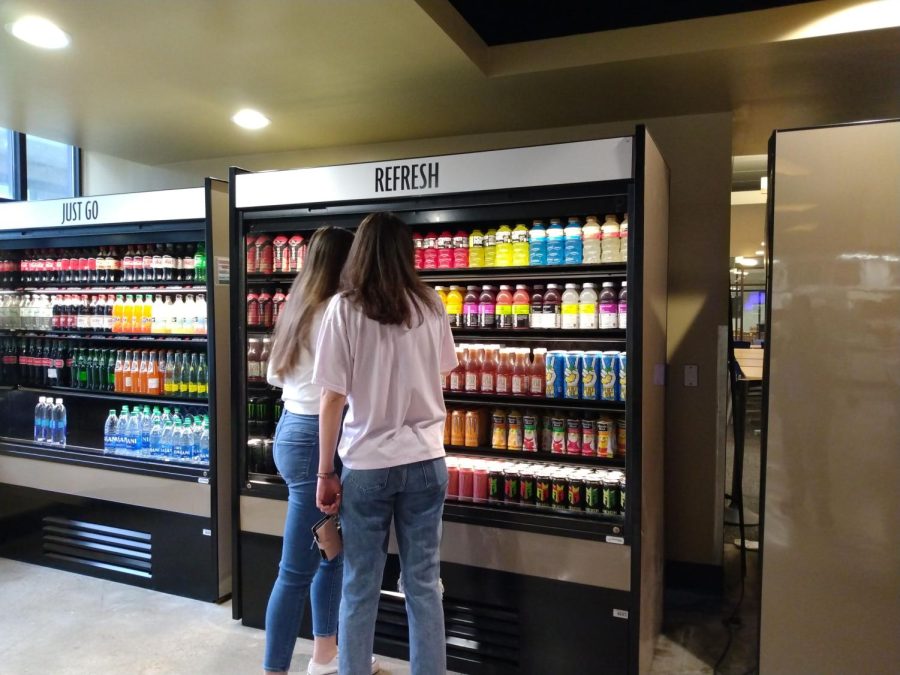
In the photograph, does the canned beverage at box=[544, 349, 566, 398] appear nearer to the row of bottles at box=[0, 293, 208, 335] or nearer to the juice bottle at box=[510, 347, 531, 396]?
the juice bottle at box=[510, 347, 531, 396]

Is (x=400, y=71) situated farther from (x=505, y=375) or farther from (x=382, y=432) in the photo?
(x=382, y=432)

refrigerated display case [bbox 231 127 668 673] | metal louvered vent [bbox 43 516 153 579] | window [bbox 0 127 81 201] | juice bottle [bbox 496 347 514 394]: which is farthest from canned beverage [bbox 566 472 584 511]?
window [bbox 0 127 81 201]

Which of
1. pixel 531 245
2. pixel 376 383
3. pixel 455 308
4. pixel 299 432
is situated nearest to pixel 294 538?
pixel 299 432

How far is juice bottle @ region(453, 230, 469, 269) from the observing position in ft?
10.2

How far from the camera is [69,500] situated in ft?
13.1

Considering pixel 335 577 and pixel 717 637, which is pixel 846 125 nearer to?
pixel 717 637

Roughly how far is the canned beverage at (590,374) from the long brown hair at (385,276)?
3.07ft

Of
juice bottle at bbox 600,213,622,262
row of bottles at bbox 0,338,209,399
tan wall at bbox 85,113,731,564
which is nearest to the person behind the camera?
juice bottle at bbox 600,213,622,262

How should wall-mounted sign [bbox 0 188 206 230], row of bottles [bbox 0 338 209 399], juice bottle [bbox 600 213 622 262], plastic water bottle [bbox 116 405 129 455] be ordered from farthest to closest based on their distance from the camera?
plastic water bottle [bbox 116 405 129 455] → row of bottles [bbox 0 338 209 399] → wall-mounted sign [bbox 0 188 206 230] → juice bottle [bbox 600 213 622 262]

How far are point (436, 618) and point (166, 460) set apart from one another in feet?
7.17

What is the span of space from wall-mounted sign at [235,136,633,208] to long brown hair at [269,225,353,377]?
50 cm

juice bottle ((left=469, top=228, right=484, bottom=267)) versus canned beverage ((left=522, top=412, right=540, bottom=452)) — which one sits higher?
juice bottle ((left=469, top=228, right=484, bottom=267))

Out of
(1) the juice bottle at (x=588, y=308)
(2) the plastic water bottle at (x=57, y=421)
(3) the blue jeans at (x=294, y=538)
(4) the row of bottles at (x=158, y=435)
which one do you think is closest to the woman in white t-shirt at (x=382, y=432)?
(3) the blue jeans at (x=294, y=538)

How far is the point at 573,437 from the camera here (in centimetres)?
298
